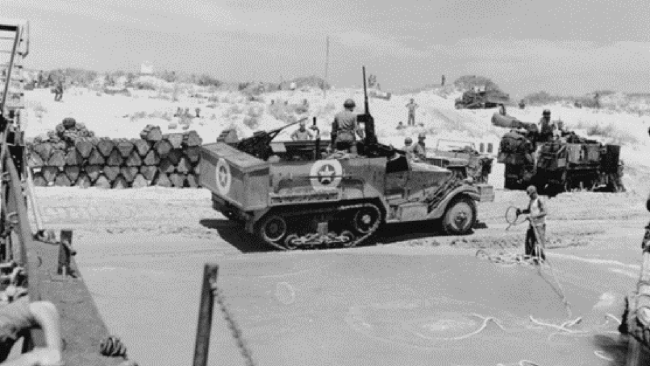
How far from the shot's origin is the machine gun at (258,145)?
47.9 feet

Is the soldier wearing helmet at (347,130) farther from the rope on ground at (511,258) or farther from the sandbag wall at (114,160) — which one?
the sandbag wall at (114,160)

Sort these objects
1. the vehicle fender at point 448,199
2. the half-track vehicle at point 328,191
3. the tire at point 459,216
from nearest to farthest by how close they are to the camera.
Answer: the half-track vehicle at point 328,191
the vehicle fender at point 448,199
the tire at point 459,216

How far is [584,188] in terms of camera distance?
20656mm

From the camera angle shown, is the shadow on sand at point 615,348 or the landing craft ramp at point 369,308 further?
the shadow on sand at point 615,348

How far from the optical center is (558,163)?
1953cm

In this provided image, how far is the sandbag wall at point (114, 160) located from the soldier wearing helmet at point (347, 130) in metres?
4.32

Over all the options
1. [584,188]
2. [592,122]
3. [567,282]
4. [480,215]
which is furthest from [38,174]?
[592,122]

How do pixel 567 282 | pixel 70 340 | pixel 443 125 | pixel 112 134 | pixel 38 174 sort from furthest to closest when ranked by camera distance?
pixel 443 125, pixel 112 134, pixel 38 174, pixel 567 282, pixel 70 340

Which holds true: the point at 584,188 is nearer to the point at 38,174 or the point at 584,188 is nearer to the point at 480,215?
the point at 480,215

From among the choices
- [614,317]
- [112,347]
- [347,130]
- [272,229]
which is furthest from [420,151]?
[112,347]

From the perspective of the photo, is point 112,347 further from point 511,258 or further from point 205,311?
point 511,258

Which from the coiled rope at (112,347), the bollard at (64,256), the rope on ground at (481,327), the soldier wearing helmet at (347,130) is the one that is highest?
the soldier wearing helmet at (347,130)

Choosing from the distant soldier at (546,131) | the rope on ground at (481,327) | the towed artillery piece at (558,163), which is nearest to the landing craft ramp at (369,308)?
the rope on ground at (481,327)

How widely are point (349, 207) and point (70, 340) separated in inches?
396
